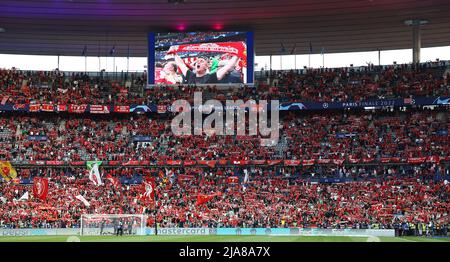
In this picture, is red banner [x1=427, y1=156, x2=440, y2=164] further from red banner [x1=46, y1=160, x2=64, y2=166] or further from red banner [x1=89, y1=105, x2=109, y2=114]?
red banner [x1=46, y1=160, x2=64, y2=166]

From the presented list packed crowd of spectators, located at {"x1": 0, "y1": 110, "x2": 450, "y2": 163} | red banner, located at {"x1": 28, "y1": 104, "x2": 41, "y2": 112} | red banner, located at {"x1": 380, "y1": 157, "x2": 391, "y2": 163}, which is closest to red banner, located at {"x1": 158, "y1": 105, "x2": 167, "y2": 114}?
packed crowd of spectators, located at {"x1": 0, "y1": 110, "x2": 450, "y2": 163}

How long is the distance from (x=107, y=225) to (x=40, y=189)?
388 inches

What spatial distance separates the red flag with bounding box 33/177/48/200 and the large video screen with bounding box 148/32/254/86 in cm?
1546

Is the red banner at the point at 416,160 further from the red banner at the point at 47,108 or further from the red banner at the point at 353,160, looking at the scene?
the red banner at the point at 47,108

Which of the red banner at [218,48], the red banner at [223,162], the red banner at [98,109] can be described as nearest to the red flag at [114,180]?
the red banner at [98,109]

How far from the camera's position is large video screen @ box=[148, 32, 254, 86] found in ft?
210

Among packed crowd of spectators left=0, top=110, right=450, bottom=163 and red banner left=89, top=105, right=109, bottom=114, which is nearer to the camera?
packed crowd of spectators left=0, top=110, right=450, bottom=163

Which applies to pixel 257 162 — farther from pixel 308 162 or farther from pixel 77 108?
pixel 77 108

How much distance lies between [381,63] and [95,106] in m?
33.2

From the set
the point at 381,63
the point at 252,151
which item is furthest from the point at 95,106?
the point at 381,63

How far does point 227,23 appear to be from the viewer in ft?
208

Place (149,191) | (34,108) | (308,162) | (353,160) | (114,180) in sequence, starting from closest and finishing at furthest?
(149,191) < (114,180) < (353,160) < (308,162) < (34,108)

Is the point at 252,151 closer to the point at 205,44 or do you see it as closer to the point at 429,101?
the point at 205,44

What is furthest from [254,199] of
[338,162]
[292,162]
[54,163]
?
[54,163]
